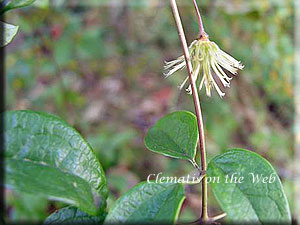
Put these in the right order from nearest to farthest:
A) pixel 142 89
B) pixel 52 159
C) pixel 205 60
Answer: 1. pixel 52 159
2. pixel 205 60
3. pixel 142 89

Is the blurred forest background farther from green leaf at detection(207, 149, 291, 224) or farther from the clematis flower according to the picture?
green leaf at detection(207, 149, 291, 224)

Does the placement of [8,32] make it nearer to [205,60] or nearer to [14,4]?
[14,4]

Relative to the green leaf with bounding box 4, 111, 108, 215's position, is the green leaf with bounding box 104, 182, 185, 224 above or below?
below

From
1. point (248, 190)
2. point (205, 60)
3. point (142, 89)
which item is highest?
point (205, 60)

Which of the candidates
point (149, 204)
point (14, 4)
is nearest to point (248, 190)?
point (149, 204)

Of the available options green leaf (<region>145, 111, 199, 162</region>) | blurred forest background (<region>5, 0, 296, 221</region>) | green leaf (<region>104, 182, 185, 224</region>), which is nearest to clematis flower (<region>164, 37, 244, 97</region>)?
green leaf (<region>145, 111, 199, 162</region>)

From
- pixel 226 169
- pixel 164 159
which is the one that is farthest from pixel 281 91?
pixel 226 169

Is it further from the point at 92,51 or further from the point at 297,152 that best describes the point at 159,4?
the point at 297,152
